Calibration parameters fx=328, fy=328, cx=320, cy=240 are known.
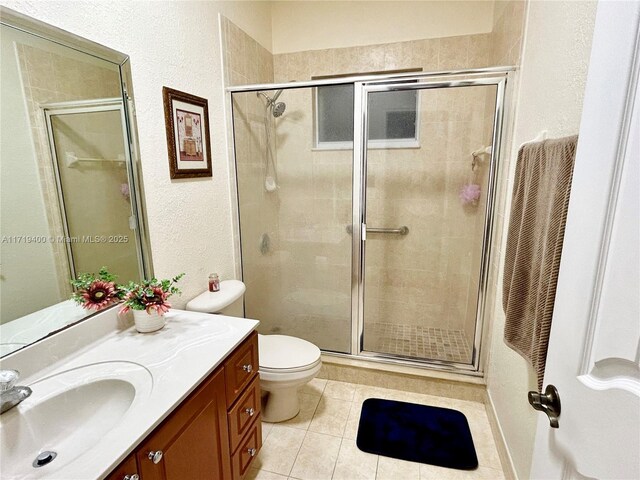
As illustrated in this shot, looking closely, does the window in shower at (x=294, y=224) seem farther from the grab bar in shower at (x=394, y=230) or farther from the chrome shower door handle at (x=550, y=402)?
the chrome shower door handle at (x=550, y=402)

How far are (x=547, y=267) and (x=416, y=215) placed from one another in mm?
1597

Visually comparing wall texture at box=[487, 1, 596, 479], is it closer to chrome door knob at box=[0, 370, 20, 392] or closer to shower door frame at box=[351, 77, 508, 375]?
shower door frame at box=[351, 77, 508, 375]

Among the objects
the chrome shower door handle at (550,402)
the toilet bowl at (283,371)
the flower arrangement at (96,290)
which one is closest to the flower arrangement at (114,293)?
the flower arrangement at (96,290)

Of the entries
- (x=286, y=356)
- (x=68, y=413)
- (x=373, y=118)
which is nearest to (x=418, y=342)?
(x=286, y=356)

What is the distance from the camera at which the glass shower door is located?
2.12 m

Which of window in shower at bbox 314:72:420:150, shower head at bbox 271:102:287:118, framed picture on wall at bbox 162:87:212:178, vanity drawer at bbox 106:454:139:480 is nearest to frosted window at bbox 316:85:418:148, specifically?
window in shower at bbox 314:72:420:150

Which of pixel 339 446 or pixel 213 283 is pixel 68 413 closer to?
pixel 213 283

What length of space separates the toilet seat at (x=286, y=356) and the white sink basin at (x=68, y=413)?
2.55ft

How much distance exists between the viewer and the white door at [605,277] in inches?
18.9

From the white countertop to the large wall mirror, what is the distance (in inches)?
4.8

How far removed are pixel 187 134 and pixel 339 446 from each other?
1.83 m

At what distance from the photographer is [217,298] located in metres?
1.77

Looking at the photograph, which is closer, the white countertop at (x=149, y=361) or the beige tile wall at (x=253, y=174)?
the white countertop at (x=149, y=361)

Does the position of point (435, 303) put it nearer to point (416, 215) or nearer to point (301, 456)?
point (416, 215)
